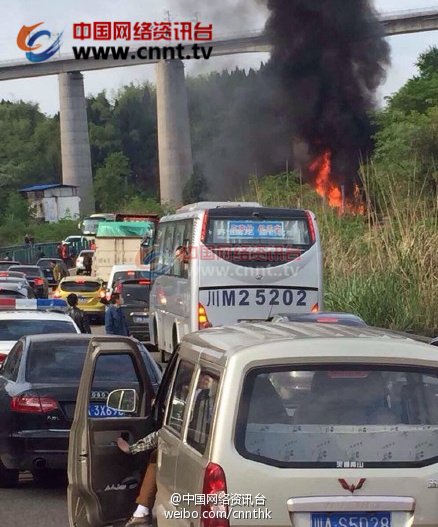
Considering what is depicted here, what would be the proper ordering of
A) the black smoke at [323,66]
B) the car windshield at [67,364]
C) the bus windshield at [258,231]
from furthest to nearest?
1. the black smoke at [323,66]
2. the bus windshield at [258,231]
3. the car windshield at [67,364]

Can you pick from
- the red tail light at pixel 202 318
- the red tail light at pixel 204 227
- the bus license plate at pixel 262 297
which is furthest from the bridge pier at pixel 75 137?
the red tail light at pixel 202 318

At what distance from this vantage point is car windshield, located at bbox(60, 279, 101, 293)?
3503 centimetres

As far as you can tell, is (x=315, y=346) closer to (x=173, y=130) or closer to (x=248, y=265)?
(x=248, y=265)

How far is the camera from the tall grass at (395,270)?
905 inches

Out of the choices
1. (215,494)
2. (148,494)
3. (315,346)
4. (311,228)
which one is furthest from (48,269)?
(215,494)

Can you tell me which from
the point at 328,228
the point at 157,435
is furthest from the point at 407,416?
the point at 328,228

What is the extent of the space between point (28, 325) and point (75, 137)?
67657mm

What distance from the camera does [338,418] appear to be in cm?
552

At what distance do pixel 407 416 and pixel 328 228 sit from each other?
2239 centimetres

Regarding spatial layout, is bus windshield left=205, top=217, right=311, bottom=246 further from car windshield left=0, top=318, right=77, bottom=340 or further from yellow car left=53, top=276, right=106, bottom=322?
yellow car left=53, top=276, right=106, bottom=322

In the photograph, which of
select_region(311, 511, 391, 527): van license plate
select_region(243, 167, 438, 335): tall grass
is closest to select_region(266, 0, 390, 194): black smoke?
select_region(243, 167, 438, 335): tall grass

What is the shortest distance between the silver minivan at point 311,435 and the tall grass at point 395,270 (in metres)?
17.1

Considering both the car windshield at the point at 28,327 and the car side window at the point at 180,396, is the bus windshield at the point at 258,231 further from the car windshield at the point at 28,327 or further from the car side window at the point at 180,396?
the car side window at the point at 180,396

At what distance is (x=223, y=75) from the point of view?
6806 centimetres
